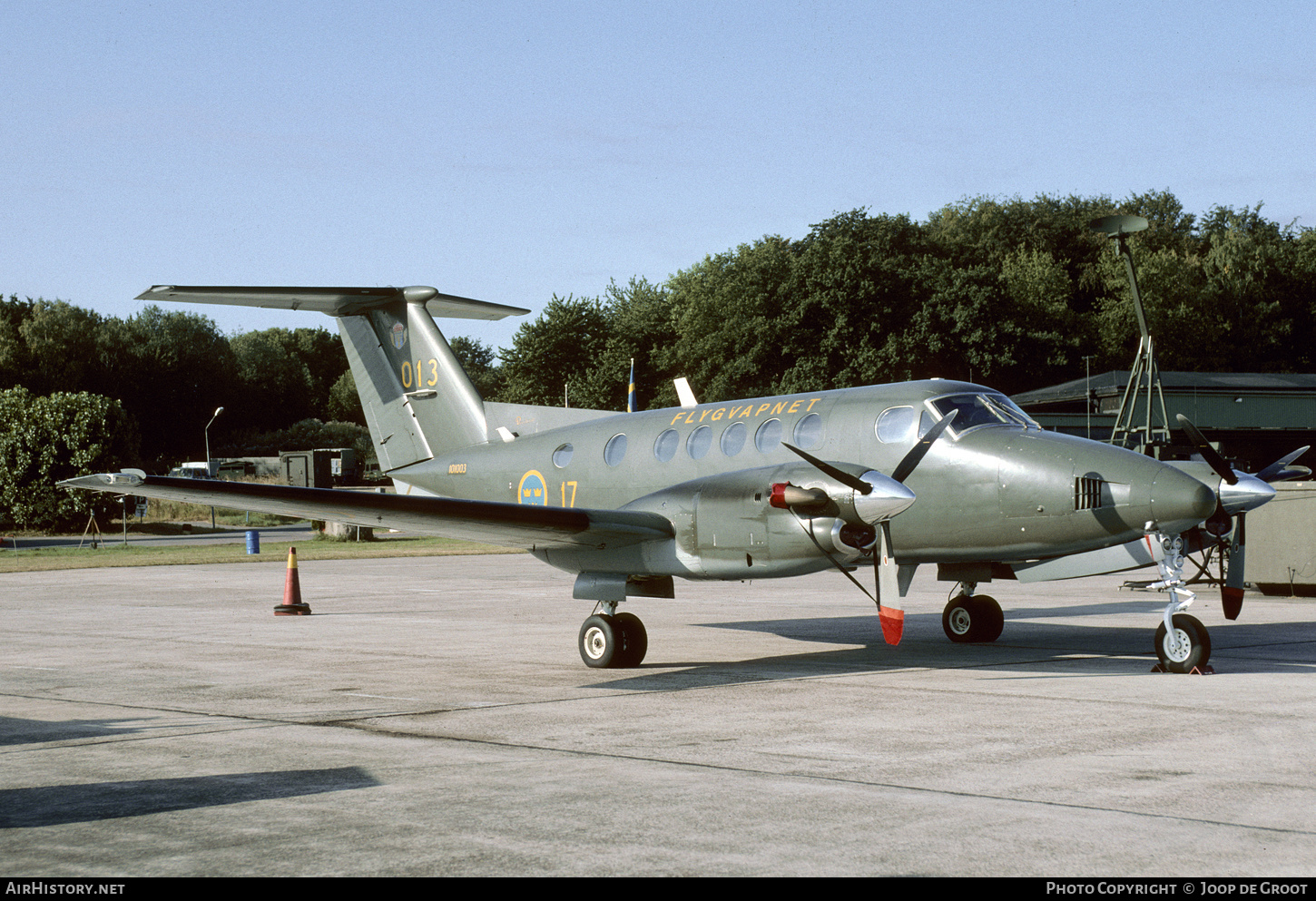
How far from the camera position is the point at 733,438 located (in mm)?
14266

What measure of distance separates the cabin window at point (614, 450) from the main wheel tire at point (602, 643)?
2.65 meters

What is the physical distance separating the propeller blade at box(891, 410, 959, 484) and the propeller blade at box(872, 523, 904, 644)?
1.23m

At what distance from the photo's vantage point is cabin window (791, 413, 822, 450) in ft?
44.7

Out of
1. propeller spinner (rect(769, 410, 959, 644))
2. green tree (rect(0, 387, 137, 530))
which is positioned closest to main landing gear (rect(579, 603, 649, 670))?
propeller spinner (rect(769, 410, 959, 644))

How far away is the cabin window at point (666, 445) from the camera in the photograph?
48.8ft

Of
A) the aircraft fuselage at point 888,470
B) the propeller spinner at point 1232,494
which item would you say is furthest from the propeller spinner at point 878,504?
the propeller spinner at point 1232,494

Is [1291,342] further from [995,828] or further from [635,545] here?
→ [995,828]

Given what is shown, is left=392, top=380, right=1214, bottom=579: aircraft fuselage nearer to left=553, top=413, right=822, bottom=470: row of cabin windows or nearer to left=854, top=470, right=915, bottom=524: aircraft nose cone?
left=553, top=413, right=822, bottom=470: row of cabin windows

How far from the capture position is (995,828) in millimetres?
5984

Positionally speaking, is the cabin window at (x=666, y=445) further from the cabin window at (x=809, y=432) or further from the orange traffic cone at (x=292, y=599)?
the orange traffic cone at (x=292, y=599)

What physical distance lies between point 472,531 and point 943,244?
219ft

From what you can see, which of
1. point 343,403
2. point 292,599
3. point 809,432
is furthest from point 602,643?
point 343,403

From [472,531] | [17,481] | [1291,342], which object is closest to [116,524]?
[17,481]

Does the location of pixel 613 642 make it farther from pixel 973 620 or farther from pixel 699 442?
pixel 973 620
